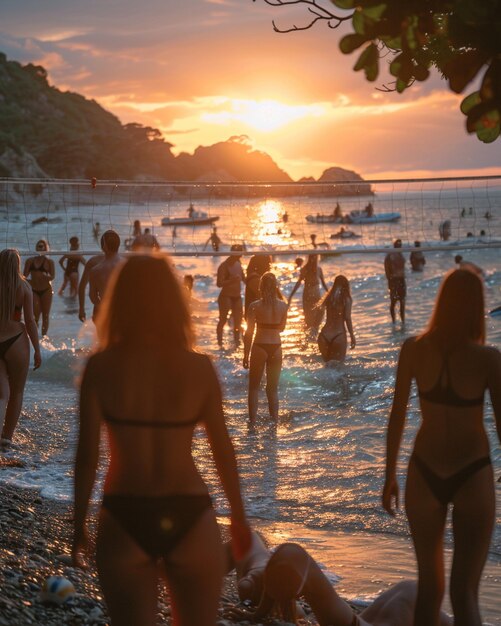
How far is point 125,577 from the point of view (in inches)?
113

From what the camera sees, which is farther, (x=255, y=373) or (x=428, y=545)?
(x=255, y=373)

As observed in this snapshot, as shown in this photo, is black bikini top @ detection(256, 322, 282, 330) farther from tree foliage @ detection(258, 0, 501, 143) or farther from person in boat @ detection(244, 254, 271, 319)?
tree foliage @ detection(258, 0, 501, 143)

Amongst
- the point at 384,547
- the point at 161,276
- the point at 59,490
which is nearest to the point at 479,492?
the point at 161,276

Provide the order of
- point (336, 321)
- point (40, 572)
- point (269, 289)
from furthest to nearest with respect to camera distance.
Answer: point (336, 321), point (269, 289), point (40, 572)

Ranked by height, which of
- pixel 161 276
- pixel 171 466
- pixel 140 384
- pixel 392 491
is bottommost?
pixel 392 491

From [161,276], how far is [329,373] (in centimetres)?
1082

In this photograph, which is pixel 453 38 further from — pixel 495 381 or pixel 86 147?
pixel 86 147

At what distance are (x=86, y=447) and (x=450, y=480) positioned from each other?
57.7 inches

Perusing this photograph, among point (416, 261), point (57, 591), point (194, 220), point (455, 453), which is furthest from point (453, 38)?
point (194, 220)

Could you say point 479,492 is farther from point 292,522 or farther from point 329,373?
point 329,373

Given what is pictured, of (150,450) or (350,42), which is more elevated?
(350,42)

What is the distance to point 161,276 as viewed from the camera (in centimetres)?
296

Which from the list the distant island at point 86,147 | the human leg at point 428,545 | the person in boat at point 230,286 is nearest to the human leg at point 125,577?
the human leg at point 428,545

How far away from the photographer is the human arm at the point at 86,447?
2.97 m
